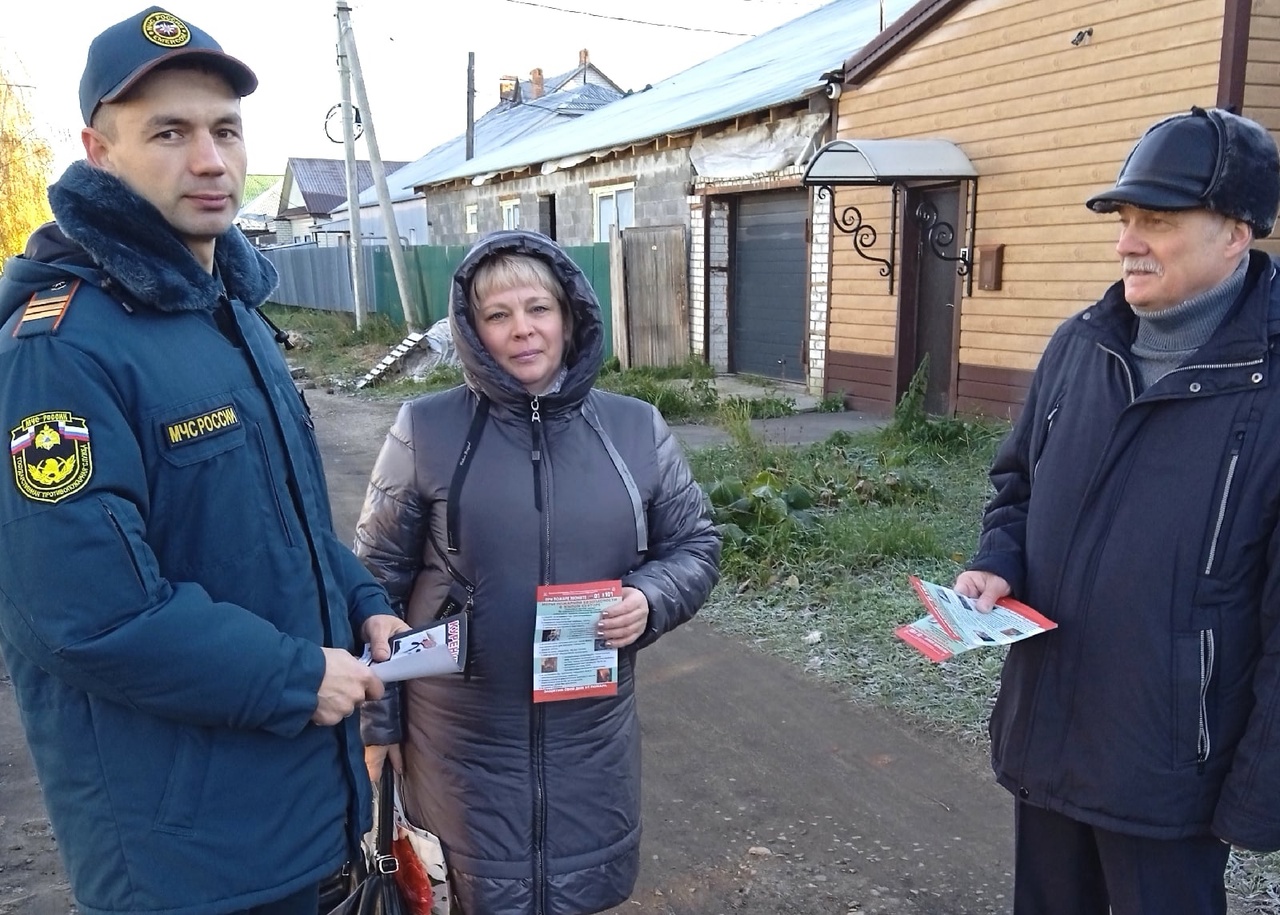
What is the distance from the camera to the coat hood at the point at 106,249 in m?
1.57

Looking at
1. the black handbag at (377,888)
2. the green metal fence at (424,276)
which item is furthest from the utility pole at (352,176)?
the black handbag at (377,888)

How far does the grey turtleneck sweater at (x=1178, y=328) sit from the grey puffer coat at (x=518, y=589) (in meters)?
1.09

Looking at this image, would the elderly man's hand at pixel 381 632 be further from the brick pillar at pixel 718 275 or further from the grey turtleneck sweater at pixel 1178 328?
the brick pillar at pixel 718 275

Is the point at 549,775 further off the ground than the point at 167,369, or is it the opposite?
the point at 167,369

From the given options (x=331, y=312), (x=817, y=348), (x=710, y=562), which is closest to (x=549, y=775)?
(x=710, y=562)

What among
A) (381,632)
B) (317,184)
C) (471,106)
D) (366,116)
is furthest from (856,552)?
(317,184)

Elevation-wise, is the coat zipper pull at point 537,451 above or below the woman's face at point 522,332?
below

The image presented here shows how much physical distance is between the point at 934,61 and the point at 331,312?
21.4m

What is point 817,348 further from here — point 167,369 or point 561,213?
point 167,369

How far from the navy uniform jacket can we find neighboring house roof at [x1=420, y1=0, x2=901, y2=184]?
10.1 meters

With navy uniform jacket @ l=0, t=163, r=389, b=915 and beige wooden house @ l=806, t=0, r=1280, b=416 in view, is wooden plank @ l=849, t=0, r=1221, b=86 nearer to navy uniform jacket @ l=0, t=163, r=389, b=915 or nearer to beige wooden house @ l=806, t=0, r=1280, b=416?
beige wooden house @ l=806, t=0, r=1280, b=416

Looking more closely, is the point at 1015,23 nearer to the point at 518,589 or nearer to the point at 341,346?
the point at 518,589

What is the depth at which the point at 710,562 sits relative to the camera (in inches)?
94.0

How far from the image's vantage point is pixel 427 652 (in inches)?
76.0
